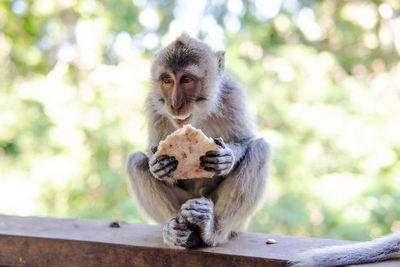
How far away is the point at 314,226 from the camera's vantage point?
18.2 ft

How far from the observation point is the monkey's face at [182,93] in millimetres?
2410

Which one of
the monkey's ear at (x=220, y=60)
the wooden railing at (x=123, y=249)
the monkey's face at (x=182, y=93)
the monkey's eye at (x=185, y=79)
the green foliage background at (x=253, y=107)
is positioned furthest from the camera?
the green foliage background at (x=253, y=107)

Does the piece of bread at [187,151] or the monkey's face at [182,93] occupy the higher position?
→ the monkey's face at [182,93]

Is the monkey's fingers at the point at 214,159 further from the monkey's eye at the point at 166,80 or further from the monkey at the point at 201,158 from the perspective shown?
the monkey's eye at the point at 166,80

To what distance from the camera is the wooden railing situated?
2.05 metres

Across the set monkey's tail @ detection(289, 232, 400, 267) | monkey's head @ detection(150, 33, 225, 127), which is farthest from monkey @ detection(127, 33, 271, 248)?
monkey's tail @ detection(289, 232, 400, 267)

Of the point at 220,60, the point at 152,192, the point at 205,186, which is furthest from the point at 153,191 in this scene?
the point at 220,60

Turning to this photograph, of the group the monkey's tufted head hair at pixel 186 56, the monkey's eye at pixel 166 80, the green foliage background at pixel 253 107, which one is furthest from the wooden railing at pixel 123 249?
the green foliage background at pixel 253 107

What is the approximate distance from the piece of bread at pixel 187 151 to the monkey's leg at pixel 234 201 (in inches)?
8.3

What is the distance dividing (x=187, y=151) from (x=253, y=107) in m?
3.26

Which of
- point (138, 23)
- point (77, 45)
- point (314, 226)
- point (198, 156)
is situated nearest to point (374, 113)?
point (314, 226)

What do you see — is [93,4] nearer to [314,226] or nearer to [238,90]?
[238,90]

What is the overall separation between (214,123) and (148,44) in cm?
418

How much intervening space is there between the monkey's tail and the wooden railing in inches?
5.2
